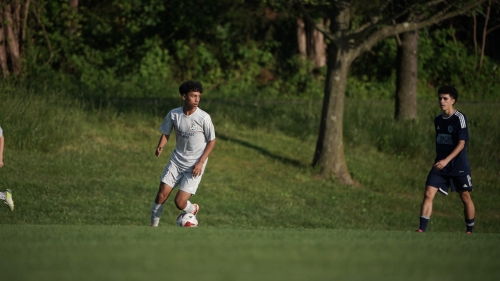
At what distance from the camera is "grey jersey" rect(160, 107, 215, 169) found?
10.9 m

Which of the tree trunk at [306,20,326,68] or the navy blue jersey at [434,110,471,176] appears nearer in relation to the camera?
the navy blue jersey at [434,110,471,176]

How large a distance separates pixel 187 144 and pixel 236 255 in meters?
3.50

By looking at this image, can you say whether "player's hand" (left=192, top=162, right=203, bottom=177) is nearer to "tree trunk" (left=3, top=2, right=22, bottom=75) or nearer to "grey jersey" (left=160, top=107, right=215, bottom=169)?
"grey jersey" (left=160, top=107, right=215, bottom=169)

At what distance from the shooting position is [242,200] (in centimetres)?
1712

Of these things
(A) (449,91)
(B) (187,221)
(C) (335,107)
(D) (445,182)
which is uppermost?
(A) (449,91)

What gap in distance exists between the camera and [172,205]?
650 inches

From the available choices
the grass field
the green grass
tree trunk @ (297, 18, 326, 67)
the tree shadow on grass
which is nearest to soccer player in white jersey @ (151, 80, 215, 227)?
the grass field

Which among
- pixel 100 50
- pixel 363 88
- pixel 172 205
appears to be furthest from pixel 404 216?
pixel 100 50

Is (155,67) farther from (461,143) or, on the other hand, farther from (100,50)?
(461,143)

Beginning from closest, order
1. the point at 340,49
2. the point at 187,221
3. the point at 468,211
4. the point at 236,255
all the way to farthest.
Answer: the point at 236,255, the point at 187,221, the point at 468,211, the point at 340,49

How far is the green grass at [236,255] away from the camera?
679cm

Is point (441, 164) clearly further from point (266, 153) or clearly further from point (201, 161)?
point (266, 153)

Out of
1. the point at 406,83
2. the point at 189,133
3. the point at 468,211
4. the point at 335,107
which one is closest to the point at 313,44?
the point at 406,83

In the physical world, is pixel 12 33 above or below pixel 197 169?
above
